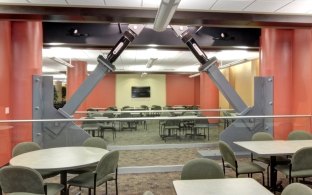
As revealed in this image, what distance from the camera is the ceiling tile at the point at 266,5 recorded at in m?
4.61

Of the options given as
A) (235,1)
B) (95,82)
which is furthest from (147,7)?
(95,82)

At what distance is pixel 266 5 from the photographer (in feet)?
15.7

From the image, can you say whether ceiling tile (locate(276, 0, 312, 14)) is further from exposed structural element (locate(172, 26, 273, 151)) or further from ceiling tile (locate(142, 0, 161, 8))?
ceiling tile (locate(142, 0, 161, 8))

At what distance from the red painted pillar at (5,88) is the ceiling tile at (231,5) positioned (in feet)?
13.9

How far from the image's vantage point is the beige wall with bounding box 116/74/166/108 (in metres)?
18.3

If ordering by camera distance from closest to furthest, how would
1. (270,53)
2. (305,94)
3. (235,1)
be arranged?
(235,1) < (305,94) < (270,53)

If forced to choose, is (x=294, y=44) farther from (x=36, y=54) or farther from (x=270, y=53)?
(x=36, y=54)

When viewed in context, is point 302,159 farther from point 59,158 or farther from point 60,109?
point 60,109

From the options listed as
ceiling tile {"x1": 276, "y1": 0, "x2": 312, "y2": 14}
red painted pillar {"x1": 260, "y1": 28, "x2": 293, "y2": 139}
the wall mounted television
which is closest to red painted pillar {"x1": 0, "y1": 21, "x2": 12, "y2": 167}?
ceiling tile {"x1": 276, "y1": 0, "x2": 312, "y2": 14}

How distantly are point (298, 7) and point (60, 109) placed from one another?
5.09 m

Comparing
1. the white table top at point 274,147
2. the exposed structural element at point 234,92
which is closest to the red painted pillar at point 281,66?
the exposed structural element at point 234,92

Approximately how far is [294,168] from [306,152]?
10.3 inches

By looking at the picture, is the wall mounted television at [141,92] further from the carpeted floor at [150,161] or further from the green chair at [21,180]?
the green chair at [21,180]

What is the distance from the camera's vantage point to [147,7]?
16.3ft
